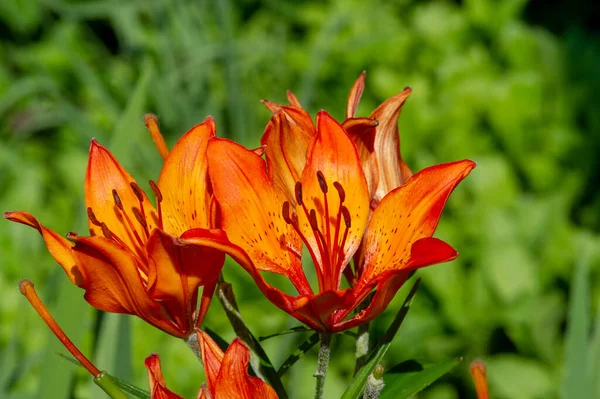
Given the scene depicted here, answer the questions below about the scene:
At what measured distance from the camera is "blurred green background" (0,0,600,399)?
170cm

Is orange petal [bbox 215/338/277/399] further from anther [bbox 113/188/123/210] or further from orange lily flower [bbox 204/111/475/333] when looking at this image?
anther [bbox 113/188/123/210]

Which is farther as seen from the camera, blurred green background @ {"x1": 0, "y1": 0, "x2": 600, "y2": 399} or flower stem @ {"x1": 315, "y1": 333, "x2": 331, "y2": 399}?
blurred green background @ {"x1": 0, "y1": 0, "x2": 600, "y2": 399}

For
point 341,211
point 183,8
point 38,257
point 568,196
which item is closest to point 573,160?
point 568,196

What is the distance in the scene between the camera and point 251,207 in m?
0.63

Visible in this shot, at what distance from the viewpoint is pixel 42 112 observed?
2.38m

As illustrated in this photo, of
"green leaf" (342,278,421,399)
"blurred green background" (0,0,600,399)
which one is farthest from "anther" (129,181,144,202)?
"blurred green background" (0,0,600,399)

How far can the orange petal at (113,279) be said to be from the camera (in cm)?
59

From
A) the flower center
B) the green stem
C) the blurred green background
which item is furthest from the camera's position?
the blurred green background

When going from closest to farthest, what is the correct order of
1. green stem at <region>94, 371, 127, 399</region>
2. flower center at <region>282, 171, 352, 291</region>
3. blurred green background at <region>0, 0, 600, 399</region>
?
green stem at <region>94, 371, 127, 399</region>, flower center at <region>282, 171, 352, 291</region>, blurred green background at <region>0, 0, 600, 399</region>

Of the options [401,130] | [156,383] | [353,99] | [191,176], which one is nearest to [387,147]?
[353,99]

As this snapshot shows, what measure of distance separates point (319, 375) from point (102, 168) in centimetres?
25

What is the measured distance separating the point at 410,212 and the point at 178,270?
0.17 m

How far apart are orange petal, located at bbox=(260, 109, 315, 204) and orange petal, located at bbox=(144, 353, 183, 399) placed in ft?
0.54

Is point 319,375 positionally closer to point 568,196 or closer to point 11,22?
point 568,196
